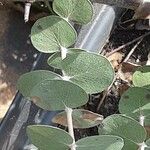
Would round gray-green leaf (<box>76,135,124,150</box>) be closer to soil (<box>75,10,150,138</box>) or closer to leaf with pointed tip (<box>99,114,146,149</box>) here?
leaf with pointed tip (<box>99,114,146,149</box>)

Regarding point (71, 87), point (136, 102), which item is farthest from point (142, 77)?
point (71, 87)

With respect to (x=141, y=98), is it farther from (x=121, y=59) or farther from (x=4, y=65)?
(x=4, y=65)

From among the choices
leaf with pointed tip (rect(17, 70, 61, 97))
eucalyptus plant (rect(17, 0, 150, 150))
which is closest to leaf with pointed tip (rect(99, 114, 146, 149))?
eucalyptus plant (rect(17, 0, 150, 150))

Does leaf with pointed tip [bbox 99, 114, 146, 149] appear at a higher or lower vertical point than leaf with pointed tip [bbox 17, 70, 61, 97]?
lower

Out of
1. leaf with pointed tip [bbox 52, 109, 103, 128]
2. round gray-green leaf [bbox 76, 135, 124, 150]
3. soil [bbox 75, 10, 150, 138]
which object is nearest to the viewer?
round gray-green leaf [bbox 76, 135, 124, 150]

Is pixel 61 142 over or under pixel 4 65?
over

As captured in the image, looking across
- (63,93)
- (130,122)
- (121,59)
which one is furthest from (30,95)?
(121,59)

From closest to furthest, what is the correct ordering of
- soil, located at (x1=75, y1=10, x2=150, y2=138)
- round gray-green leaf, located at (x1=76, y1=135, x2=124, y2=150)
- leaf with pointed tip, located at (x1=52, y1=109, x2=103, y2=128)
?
1. round gray-green leaf, located at (x1=76, y1=135, x2=124, y2=150)
2. leaf with pointed tip, located at (x1=52, y1=109, x2=103, y2=128)
3. soil, located at (x1=75, y1=10, x2=150, y2=138)
